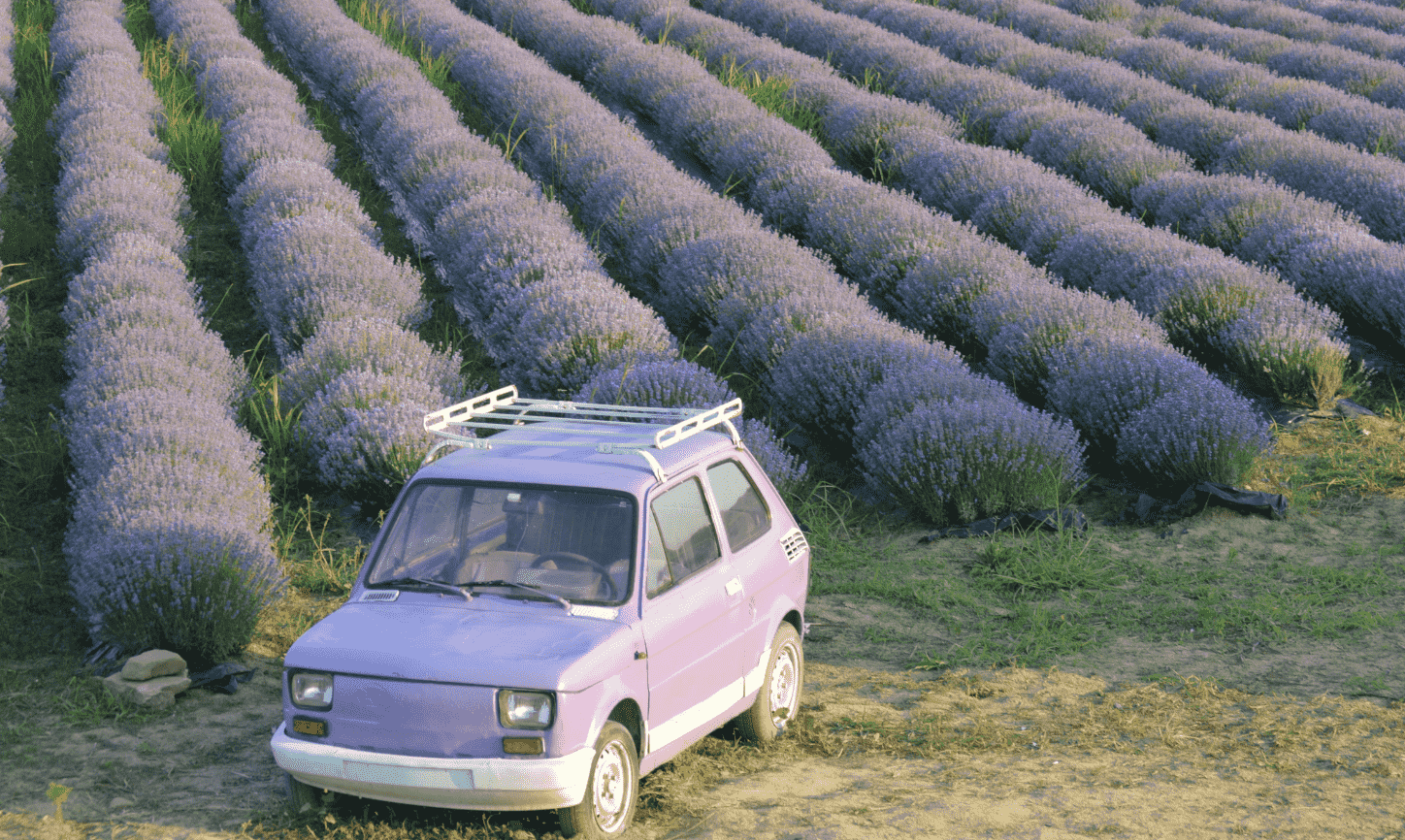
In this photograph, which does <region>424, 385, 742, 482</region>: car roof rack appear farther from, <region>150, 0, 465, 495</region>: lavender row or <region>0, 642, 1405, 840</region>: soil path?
<region>150, 0, 465, 495</region>: lavender row

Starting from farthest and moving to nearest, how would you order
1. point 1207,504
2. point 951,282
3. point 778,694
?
1. point 951,282
2. point 1207,504
3. point 778,694

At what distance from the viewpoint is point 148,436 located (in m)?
7.21

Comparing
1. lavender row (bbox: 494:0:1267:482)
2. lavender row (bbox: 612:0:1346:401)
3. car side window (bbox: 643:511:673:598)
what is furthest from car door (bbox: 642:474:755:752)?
lavender row (bbox: 612:0:1346:401)

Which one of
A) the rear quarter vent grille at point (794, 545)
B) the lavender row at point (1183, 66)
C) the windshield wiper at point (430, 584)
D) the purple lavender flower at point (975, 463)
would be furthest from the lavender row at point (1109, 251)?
the windshield wiper at point (430, 584)

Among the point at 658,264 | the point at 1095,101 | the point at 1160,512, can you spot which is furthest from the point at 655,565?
the point at 1095,101

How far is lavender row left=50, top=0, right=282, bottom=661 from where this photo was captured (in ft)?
19.4

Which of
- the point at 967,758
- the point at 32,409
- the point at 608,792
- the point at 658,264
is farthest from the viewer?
the point at 658,264

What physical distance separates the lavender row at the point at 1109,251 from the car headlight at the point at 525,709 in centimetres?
680

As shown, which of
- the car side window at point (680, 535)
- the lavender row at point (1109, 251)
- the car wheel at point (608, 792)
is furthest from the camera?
the lavender row at point (1109, 251)

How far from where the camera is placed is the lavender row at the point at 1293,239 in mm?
9789

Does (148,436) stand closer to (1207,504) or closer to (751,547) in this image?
(751,547)

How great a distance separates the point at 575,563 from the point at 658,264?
6876 mm

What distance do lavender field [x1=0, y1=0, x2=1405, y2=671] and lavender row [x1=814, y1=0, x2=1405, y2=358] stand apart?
0.04 meters

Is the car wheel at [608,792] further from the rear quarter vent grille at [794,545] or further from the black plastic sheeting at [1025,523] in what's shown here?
the black plastic sheeting at [1025,523]
